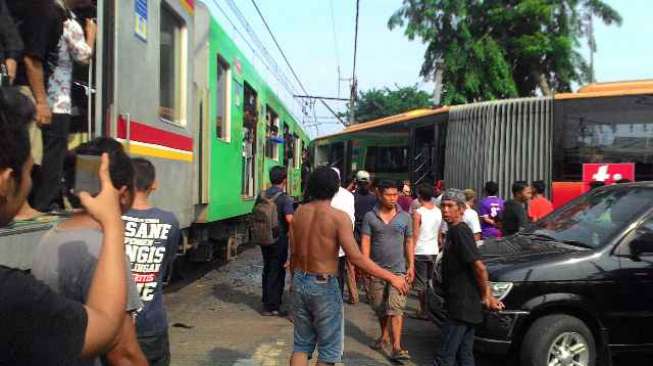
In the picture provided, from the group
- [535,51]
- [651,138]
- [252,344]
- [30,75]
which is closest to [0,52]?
[30,75]

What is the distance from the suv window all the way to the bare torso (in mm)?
2334

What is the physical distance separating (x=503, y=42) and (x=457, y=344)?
18.7 metres

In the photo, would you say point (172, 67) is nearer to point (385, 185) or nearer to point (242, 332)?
point (385, 185)

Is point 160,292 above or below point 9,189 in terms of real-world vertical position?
below

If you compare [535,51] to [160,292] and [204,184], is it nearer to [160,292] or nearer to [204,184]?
[204,184]

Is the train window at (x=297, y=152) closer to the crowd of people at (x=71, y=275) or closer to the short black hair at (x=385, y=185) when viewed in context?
the short black hair at (x=385, y=185)

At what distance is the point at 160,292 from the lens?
128 inches

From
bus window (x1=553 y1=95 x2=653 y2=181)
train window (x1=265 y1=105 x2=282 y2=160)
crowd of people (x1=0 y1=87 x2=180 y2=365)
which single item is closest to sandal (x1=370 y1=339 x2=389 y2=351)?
crowd of people (x1=0 y1=87 x2=180 y2=365)

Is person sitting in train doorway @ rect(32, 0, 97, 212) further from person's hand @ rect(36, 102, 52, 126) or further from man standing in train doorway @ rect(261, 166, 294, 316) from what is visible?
man standing in train doorway @ rect(261, 166, 294, 316)

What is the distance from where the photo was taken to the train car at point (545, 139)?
10070 millimetres

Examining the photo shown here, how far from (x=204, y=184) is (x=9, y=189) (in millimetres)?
6132

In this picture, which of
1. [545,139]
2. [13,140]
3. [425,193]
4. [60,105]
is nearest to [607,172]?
[545,139]

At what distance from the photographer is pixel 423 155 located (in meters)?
14.1

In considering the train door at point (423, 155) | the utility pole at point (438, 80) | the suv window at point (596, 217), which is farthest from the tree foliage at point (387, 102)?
the suv window at point (596, 217)
